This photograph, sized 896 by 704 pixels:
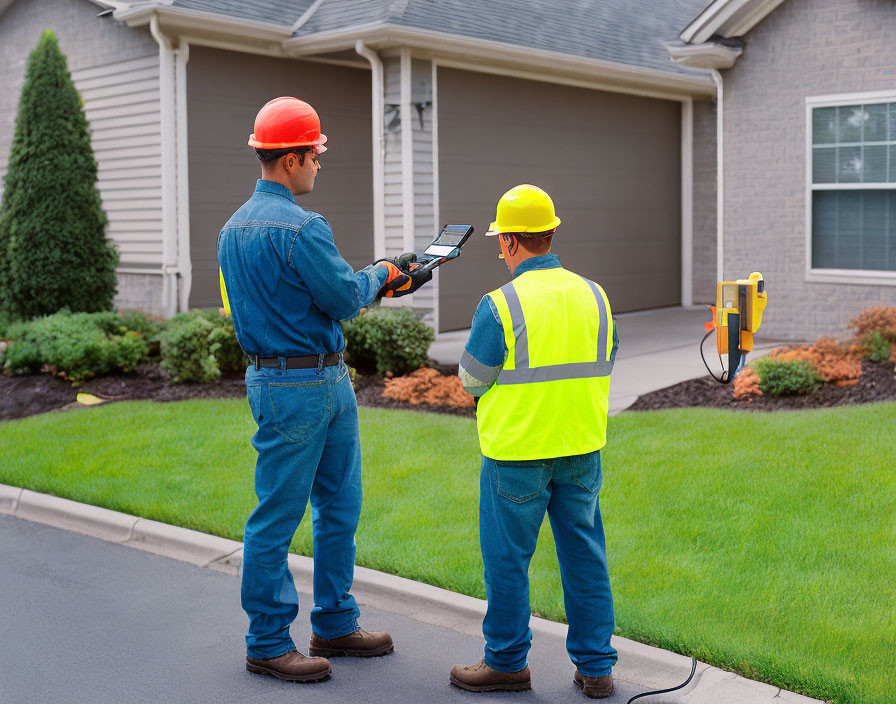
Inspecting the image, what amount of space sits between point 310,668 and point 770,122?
396 inches

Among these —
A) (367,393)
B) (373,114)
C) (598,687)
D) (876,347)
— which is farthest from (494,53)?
(598,687)

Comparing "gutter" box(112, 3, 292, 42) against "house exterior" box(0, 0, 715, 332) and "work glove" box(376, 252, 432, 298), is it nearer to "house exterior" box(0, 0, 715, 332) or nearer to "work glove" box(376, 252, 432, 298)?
"house exterior" box(0, 0, 715, 332)

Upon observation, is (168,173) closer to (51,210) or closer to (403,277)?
(51,210)

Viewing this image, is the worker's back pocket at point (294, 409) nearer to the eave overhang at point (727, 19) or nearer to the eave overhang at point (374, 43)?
the eave overhang at point (374, 43)

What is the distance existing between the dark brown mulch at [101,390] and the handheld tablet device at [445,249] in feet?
19.3

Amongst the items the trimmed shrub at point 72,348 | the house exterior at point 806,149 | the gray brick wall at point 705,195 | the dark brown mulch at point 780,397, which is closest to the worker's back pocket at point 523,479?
the dark brown mulch at point 780,397

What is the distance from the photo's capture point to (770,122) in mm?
12742

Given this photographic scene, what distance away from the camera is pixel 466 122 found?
46.4ft

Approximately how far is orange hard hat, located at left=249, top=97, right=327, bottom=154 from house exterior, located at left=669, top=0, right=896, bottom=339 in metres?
8.92

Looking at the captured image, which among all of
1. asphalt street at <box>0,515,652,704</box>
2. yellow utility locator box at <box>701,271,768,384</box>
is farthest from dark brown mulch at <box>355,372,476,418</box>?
yellow utility locator box at <box>701,271,768,384</box>

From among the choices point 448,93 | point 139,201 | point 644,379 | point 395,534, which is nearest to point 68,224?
point 139,201

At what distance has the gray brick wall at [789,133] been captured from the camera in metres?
11.9

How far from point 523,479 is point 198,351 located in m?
7.27

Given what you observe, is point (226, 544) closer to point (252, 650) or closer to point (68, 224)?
point (252, 650)
